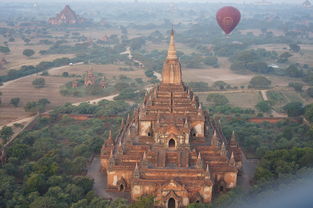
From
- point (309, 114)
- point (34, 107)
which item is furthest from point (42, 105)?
point (309, 114)

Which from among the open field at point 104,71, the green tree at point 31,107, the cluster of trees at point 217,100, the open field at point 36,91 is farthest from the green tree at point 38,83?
the cluster of trees at point 217,100

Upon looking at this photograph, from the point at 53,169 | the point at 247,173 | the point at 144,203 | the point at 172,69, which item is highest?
the point at 172,69

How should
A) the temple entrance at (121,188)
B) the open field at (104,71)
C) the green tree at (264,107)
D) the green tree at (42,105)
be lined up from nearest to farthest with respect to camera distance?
the temple entrance at (121,188), the green tree at (42,105), the green tree at (264,107), the open field at (104,71)

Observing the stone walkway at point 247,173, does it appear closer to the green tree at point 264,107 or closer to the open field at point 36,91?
the green tree at point 264,107

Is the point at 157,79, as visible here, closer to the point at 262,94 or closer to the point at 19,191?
the point at 262,94

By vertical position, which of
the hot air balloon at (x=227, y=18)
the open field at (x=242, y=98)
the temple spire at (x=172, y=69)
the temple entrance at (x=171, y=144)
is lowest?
the open field at (x=242, y=98)

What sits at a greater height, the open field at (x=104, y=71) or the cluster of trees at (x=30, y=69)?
the cluster of trees at (x=30, y=69)

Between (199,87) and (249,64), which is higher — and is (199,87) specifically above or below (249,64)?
below

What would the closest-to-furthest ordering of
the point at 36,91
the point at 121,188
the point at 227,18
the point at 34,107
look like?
1. the point at 121,188
2. the point at 34,107
3. the point at 36,91
4. the point at 227,18

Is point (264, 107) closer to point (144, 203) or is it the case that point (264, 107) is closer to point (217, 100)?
point (217, 100)

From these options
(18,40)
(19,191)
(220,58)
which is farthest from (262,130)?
(18,40)
